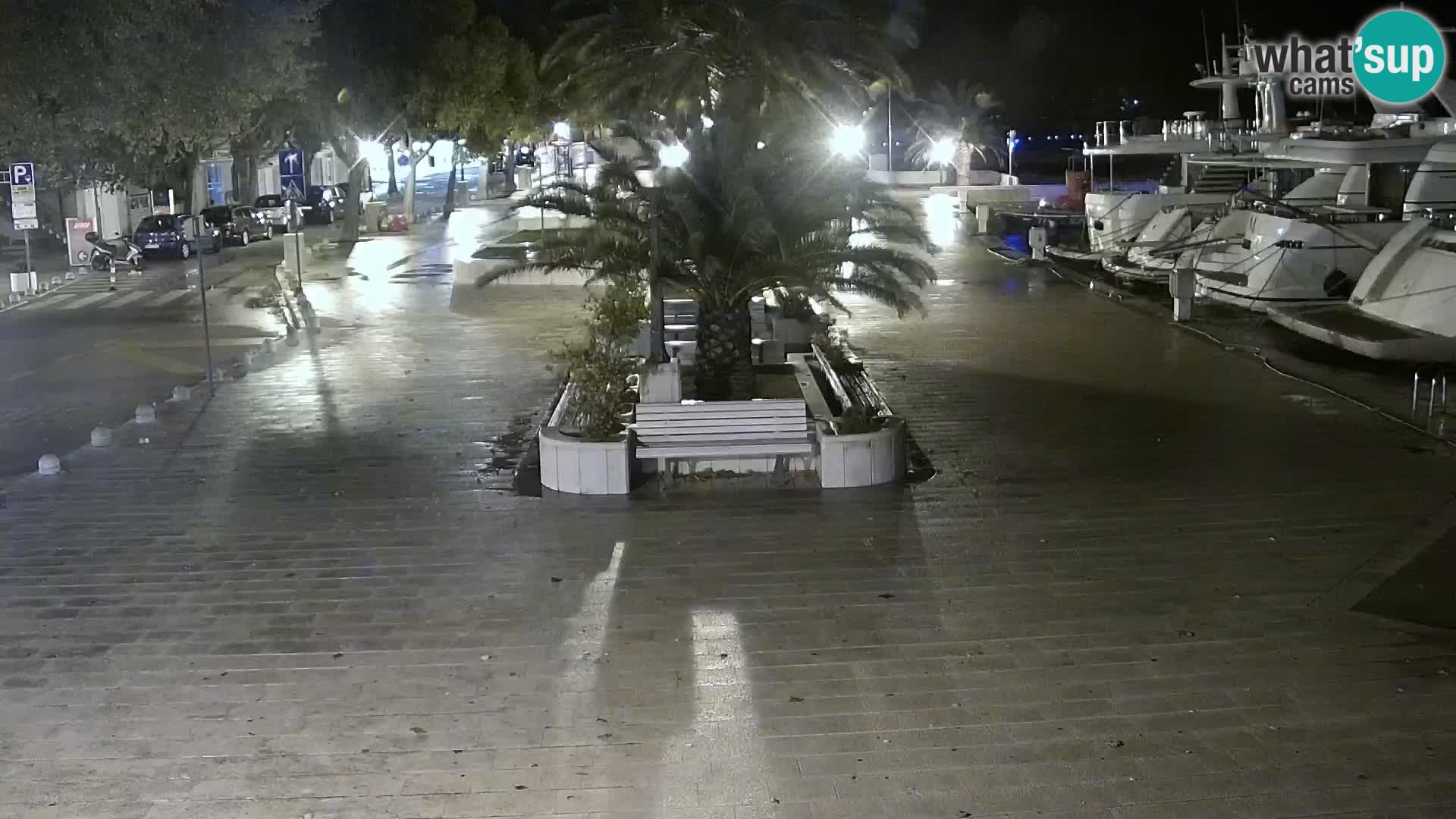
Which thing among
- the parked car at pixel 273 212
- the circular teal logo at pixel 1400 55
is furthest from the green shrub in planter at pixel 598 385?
the parked car at pixel 273 212

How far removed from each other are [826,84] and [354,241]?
2491cm

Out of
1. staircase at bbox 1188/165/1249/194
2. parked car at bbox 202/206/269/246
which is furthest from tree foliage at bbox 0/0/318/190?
staircase at bbox 1188/165/1249/194

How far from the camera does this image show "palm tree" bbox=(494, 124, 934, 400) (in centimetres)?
1348

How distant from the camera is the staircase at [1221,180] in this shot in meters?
34.0

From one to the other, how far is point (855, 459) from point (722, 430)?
1.13m

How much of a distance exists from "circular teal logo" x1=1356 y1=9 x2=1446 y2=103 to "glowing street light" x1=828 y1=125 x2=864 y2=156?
212 inches

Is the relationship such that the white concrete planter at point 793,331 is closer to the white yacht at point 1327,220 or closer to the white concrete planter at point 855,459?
the white concrete planter at point 855,459

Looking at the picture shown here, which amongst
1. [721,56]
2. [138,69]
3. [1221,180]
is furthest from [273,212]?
[721,56]

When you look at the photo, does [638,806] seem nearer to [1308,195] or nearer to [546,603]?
[546,603]

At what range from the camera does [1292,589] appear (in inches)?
348

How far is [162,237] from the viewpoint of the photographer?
3603 centimetres

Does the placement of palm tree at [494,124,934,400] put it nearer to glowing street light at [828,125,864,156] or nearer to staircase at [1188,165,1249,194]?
glowing street light at [828,125,864,156]

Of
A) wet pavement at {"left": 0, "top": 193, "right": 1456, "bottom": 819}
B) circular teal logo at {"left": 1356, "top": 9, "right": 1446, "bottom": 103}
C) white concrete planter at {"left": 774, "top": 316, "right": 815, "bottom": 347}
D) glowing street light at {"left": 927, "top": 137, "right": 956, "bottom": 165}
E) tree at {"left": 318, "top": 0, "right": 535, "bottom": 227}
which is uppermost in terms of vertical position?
tree at {"left": 318, "top": 0, "right": 535, "bottom": 227}

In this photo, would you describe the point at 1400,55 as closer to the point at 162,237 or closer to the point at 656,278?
the point at 656,278
